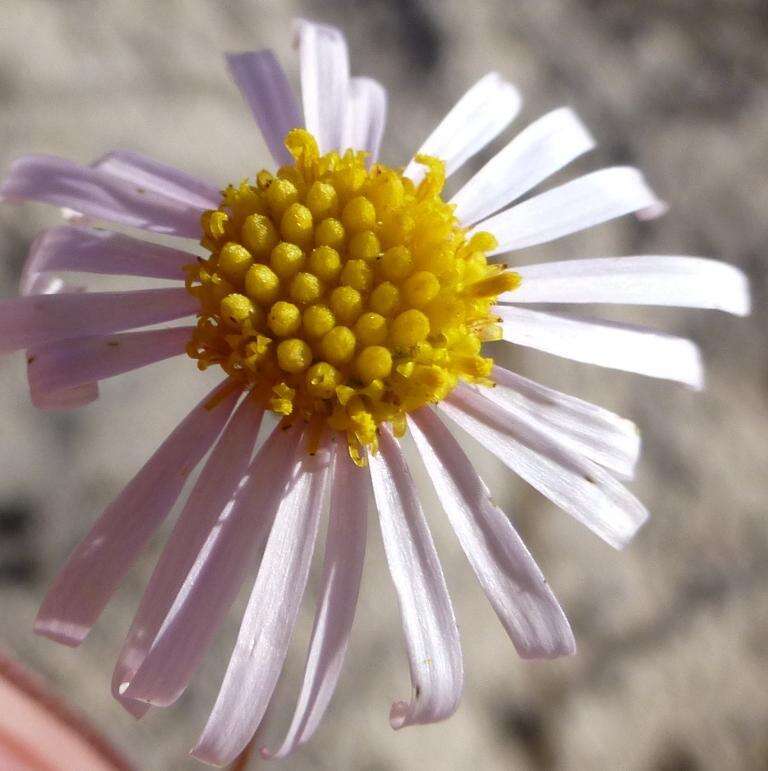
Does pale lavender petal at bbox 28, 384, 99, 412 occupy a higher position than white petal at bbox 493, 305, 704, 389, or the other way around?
white petal at bbox 493, 305, 704, 389

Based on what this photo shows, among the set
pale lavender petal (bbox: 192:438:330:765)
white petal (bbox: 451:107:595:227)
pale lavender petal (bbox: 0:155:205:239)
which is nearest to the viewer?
pale lavender petal (bbox: 192:438:330:765)

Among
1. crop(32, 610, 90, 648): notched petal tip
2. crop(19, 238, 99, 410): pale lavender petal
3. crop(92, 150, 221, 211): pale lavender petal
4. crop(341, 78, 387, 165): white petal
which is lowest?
crop(32, 610, 90, 648): notched petal tip

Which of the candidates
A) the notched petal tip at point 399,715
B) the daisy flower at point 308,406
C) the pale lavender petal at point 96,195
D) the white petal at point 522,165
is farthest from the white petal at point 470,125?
the notched petal tip at point 399,715

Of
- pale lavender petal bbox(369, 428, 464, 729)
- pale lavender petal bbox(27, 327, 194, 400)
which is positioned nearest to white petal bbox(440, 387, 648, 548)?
pale lavender petal bbox(369, 428, 464, 729)

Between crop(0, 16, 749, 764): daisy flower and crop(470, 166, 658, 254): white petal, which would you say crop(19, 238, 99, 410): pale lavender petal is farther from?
crop(470, 166, 658, 254): white petal

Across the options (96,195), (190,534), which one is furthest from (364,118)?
(190,534)

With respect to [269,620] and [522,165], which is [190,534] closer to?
[269,620]
